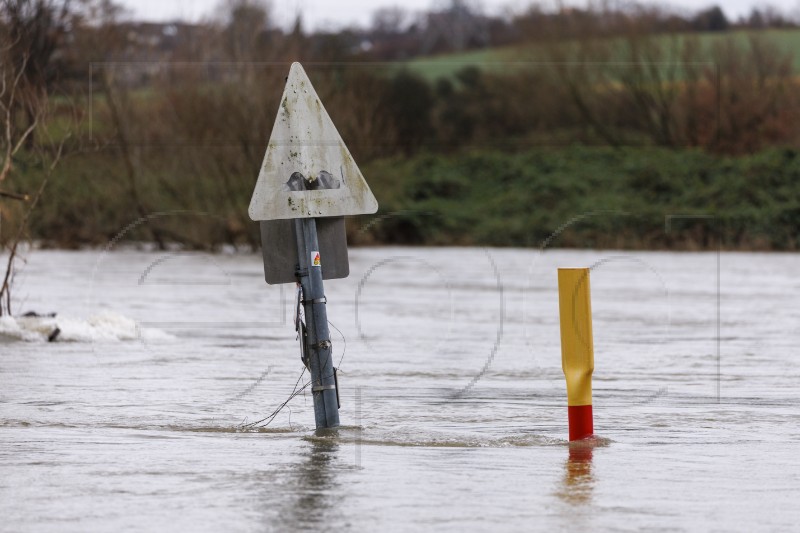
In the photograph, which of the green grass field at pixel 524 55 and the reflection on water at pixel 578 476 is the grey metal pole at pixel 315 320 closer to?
the reflection on water at pixel 578 476

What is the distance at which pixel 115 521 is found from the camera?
7488mm

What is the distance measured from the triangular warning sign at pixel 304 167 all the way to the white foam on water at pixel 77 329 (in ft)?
29.6

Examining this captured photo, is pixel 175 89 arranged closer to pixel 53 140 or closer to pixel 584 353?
pixel 53 140

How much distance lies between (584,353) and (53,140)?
13.7 meters

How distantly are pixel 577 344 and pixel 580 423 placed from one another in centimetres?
78

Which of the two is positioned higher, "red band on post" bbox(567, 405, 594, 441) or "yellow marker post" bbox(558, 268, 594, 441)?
"yellow marker post" bbox(558, 268, 594, 441)

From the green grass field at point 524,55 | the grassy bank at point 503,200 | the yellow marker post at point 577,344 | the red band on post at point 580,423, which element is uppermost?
the green grass field at point 524,55

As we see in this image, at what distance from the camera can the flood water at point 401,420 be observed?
25.9 feet

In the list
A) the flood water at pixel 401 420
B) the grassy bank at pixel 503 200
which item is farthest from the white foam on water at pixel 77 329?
the grassy bank at pixel 503 200

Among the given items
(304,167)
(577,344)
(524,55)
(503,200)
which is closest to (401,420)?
(577,344)

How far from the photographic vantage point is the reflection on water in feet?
27.2

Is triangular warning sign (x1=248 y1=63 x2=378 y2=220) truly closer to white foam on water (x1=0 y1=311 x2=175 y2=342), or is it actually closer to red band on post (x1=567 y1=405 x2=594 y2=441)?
red band on post (x1=567 y1=405 x2=594 y2=441)

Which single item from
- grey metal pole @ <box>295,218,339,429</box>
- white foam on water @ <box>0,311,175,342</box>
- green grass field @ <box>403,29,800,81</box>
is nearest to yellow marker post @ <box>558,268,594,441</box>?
grey metal pole @ <box>295,218,339,429</box>

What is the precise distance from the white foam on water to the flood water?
3cm
